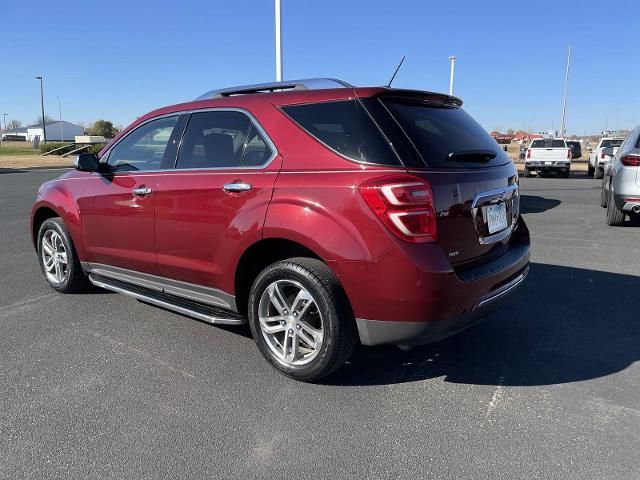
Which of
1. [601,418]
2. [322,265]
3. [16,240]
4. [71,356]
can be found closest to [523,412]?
[601,418]

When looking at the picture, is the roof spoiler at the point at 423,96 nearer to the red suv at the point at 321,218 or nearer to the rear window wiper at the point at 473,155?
the red suv at the point at 321,218

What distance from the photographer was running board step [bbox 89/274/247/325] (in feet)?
11.8

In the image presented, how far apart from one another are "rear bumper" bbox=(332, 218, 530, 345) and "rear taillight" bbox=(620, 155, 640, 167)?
6488mm

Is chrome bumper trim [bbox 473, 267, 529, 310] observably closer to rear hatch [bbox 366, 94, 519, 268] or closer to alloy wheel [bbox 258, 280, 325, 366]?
rear hatch [bbox 366, 94, 519, 268]

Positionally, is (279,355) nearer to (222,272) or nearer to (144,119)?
(222,272)

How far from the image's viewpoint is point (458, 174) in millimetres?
3027

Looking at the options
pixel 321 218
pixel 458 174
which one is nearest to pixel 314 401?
pixel 321 218

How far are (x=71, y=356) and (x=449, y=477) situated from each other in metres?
2.68

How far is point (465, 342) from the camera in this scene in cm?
392

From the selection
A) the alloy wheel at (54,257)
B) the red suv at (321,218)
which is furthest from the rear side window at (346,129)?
the alloy wheel at (54,257)

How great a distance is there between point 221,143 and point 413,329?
1893 mm

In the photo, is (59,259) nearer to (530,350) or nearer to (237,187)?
(237,187)

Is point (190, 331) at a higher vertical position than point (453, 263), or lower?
lower

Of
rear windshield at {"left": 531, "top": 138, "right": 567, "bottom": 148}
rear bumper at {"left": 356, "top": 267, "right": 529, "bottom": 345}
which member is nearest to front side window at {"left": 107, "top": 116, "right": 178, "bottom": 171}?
rear bumper at {"left": 356, "top": 267, "right": 529, "bottom": 345}
